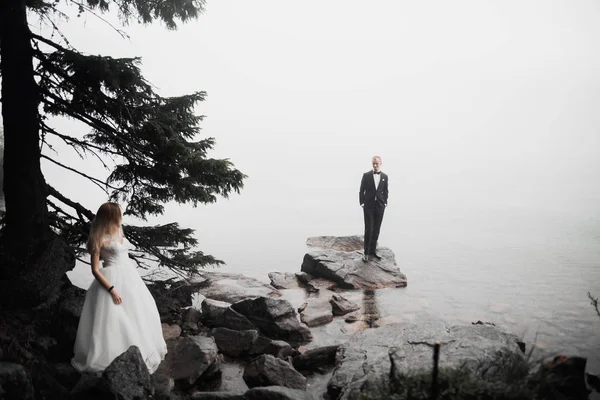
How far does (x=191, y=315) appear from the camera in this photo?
629 centimetres

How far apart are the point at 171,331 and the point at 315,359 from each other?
96.2 inches

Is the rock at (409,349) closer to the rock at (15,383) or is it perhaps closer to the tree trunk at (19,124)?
the rock at (15,383)

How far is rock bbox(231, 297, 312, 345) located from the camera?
6.04 metres

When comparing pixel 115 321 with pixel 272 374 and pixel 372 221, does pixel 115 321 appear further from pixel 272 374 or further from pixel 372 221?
pixel 372 221

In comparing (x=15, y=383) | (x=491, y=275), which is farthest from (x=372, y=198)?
(x=15, y=383)

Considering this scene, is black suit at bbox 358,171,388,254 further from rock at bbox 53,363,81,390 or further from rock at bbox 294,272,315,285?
rock at bbox 53,363,81,390

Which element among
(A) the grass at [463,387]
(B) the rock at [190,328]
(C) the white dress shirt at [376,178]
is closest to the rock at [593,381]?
(A) the grass at [463,387]

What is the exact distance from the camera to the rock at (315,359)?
5.07 meters

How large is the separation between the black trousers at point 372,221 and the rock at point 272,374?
606 cm

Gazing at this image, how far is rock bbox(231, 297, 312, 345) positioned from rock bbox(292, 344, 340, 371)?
2.95 feet

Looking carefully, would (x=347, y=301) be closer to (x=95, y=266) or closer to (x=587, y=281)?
(x=95, y=266)

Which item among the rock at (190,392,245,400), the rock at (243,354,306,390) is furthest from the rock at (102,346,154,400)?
the rock at (243,354,306,390)

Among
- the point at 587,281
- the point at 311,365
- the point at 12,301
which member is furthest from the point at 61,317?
the point at 587,281

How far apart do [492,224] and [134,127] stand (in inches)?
1026
